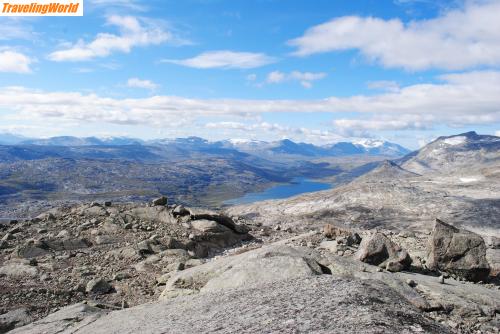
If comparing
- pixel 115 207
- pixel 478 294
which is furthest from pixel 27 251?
pixel 478 294

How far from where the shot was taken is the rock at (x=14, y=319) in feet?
51.4

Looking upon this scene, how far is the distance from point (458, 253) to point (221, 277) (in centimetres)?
1353

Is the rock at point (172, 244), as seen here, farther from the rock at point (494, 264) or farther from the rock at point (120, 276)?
the rock at point (494, 264)

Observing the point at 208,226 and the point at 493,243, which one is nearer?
the point at 493,243

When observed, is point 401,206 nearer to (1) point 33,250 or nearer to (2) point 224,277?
(1) point 33,250

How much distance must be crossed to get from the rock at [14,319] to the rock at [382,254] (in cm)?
1522

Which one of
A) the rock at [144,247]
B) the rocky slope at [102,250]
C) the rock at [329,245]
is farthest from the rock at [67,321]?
the rock at [329,245]

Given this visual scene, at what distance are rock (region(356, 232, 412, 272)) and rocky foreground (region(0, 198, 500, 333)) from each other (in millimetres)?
57

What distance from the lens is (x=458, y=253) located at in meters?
21.1

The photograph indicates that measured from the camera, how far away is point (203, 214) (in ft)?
114

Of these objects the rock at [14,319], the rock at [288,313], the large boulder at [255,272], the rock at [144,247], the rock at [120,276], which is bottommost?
the rock at [120,276]

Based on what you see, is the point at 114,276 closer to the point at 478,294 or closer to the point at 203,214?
the point at 203,214

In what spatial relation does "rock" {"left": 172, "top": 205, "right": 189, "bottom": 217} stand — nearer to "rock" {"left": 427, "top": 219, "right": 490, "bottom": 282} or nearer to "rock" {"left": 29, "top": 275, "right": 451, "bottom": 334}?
"rock" {"left": 427, "top": 219, "right": 490, "bottom": 282}

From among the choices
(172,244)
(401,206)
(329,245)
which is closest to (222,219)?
(172,244)
